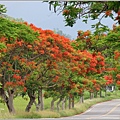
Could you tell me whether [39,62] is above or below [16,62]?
above

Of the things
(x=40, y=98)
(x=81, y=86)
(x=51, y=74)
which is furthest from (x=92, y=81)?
(x=51, y=74)

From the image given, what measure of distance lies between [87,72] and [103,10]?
2168 cm

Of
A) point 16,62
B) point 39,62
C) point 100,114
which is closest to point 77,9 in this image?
point 16,62

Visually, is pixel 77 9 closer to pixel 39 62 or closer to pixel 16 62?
pixel 16 62

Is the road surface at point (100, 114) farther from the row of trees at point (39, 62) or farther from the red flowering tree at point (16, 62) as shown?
the red flowering tree at point (16, 62)

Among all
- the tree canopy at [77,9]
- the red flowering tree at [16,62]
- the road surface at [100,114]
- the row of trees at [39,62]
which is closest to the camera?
the tree canopy at [77,9]

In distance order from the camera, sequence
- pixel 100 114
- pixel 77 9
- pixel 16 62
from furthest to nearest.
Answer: pixel 100 114, pixel 16 62, pixel 77 9

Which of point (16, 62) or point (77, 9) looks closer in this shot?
point (77, 9)

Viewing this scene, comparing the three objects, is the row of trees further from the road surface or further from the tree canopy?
the tree canopy

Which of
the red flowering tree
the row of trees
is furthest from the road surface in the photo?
the red flowering tree

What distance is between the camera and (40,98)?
103ft

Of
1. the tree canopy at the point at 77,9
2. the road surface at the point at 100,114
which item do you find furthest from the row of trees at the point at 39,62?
the tree canopy at the point at 77,9

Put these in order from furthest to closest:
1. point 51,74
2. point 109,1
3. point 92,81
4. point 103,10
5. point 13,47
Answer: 1. point 92,81
2. point 51,74
3. point 13,47
4. point 103,10
5. point 109,1

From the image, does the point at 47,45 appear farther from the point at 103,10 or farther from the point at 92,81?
the point at 103,10
